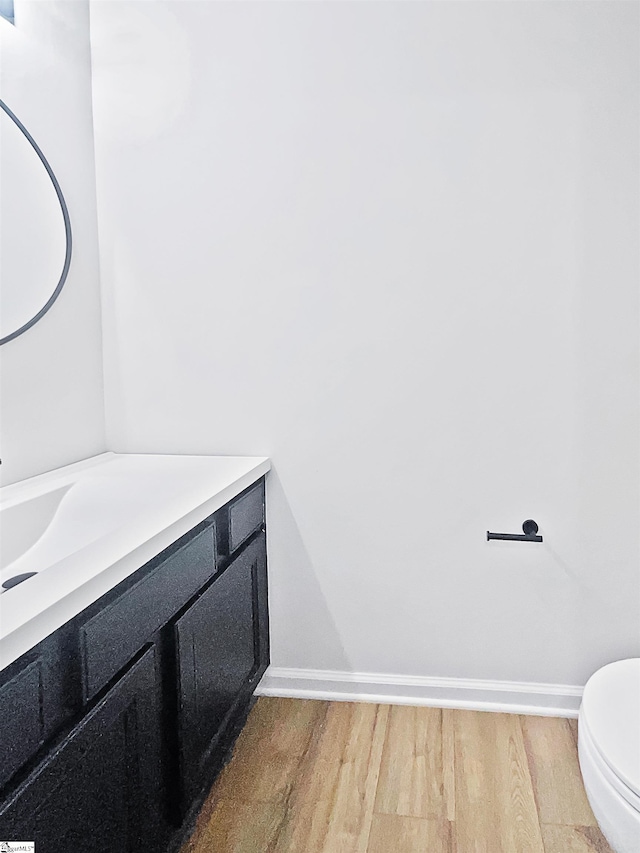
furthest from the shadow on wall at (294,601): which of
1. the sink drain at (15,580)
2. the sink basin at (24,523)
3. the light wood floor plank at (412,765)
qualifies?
the sink drain at (15,580)

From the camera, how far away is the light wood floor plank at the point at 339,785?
171cm

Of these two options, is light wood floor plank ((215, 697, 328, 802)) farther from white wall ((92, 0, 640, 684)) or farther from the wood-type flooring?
white wall ((92, 0, 640, 684))

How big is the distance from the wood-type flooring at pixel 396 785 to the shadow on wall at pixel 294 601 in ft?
0.48

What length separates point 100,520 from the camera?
1.54 meters

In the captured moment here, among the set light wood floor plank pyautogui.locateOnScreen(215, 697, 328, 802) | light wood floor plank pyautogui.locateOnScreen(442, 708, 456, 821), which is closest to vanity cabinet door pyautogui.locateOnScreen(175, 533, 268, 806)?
light wood floor plank pyautogui.locateOnScreen(215, 697, 328, 802)

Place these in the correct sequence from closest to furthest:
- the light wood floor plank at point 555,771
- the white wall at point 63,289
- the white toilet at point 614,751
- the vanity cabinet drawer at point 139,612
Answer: the vanity cabinet drawer at point 139,612 → the white toilet at point 614,751 → the light wood floor plank at point 555,771 → the white wall at point 63,289

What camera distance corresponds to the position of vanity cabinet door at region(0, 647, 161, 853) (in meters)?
1.03

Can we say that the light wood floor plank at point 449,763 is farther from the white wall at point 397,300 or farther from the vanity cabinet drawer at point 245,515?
the vanity cabinet drawer at point 245,515

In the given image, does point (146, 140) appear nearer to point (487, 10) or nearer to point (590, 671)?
point (487, 10)

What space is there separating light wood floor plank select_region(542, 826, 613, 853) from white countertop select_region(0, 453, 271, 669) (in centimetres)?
105

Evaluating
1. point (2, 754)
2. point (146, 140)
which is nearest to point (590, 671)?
point (2, 754)

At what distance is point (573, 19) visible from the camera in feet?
6.68

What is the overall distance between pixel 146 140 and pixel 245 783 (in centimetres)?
180

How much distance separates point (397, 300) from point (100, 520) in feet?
3.56
